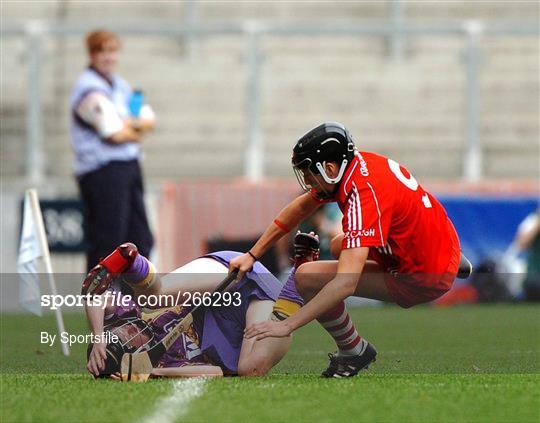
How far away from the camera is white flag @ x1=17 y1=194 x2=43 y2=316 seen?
22.6 feet

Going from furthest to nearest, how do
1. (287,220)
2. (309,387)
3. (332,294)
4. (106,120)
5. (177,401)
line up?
1. (106,120)
2. (287,220)
3. (332,294)
4. (309,387)
5. (177,401)

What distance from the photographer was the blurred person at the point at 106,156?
962cm

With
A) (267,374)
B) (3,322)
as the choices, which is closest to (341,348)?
(267,374)

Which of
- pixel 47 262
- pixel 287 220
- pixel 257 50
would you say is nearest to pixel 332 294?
pixel 287 220

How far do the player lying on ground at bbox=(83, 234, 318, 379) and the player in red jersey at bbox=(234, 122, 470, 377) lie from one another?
12 centimetres

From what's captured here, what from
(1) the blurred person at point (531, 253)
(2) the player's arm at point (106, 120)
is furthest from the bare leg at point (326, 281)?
(1) the blurred person at point (531, 253)

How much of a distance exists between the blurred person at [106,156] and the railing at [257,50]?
5040 mm

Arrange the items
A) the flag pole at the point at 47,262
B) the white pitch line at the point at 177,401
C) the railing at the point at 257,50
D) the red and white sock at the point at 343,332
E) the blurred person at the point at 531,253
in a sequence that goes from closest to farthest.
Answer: the white pitch line at the point at 177,401
the red and white sock at the point at 343,332
the flag pole at the point at 47,262
the blurred person at the point at 531,253
the railing at the point at 257,50

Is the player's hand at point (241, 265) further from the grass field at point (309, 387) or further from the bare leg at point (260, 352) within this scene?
the grass field at point (309, 387)

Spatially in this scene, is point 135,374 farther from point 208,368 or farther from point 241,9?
point 241,9

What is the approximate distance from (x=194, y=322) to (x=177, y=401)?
111cm

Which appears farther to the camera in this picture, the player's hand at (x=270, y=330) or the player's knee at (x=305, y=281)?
the player's knee at (x=305, y=281)

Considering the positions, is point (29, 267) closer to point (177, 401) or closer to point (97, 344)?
point (97, 344)

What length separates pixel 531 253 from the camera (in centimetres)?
1377
